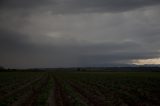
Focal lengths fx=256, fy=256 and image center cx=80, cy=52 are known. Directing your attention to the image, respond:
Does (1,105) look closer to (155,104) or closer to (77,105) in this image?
(77,105)

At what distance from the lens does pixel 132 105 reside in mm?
18812

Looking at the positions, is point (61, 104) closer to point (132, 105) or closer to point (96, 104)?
point (96, 104)

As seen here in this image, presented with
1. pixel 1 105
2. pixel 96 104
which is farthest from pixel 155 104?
pixel 1 105

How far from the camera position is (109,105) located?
1894 centimetres

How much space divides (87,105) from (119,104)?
257cm

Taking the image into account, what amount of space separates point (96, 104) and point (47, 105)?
3680 millimetres

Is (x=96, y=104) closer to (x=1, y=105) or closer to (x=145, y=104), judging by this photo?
(x=145, y=104)

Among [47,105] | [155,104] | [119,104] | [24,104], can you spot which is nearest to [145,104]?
[155,104]

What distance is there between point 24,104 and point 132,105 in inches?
318

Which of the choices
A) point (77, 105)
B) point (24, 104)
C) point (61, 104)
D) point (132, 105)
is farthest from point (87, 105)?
point (24, 104)

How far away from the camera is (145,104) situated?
62.6ft

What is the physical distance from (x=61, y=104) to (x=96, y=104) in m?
2.62

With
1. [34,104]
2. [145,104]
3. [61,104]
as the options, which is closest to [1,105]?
[34,104]

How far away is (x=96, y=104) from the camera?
1917cm
